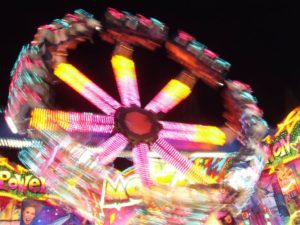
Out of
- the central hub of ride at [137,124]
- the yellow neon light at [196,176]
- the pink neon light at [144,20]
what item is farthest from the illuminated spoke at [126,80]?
the yellow neon light at [196,176]

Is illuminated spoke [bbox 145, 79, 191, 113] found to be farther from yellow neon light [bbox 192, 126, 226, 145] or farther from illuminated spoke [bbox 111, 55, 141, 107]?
yellow neon light [bbox 192, 126, 226, 145]

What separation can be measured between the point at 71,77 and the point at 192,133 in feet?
9.67

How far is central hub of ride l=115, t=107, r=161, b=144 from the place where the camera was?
905 cm

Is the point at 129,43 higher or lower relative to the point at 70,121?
higher

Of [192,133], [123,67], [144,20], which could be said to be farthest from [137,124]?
[144,20]

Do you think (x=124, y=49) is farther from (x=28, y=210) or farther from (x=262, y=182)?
(x=262, y=182)

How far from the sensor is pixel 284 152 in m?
14.0

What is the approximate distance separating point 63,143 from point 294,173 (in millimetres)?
9001

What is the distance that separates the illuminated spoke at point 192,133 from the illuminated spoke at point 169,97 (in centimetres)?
39

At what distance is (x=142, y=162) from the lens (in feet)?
28.6

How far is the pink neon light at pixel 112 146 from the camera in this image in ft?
27.8

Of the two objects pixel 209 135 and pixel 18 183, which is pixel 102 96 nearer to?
pixel 209 135

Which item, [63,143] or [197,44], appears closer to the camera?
[63,143]

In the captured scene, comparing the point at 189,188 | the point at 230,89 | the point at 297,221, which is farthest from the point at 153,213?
the point at 297,221
